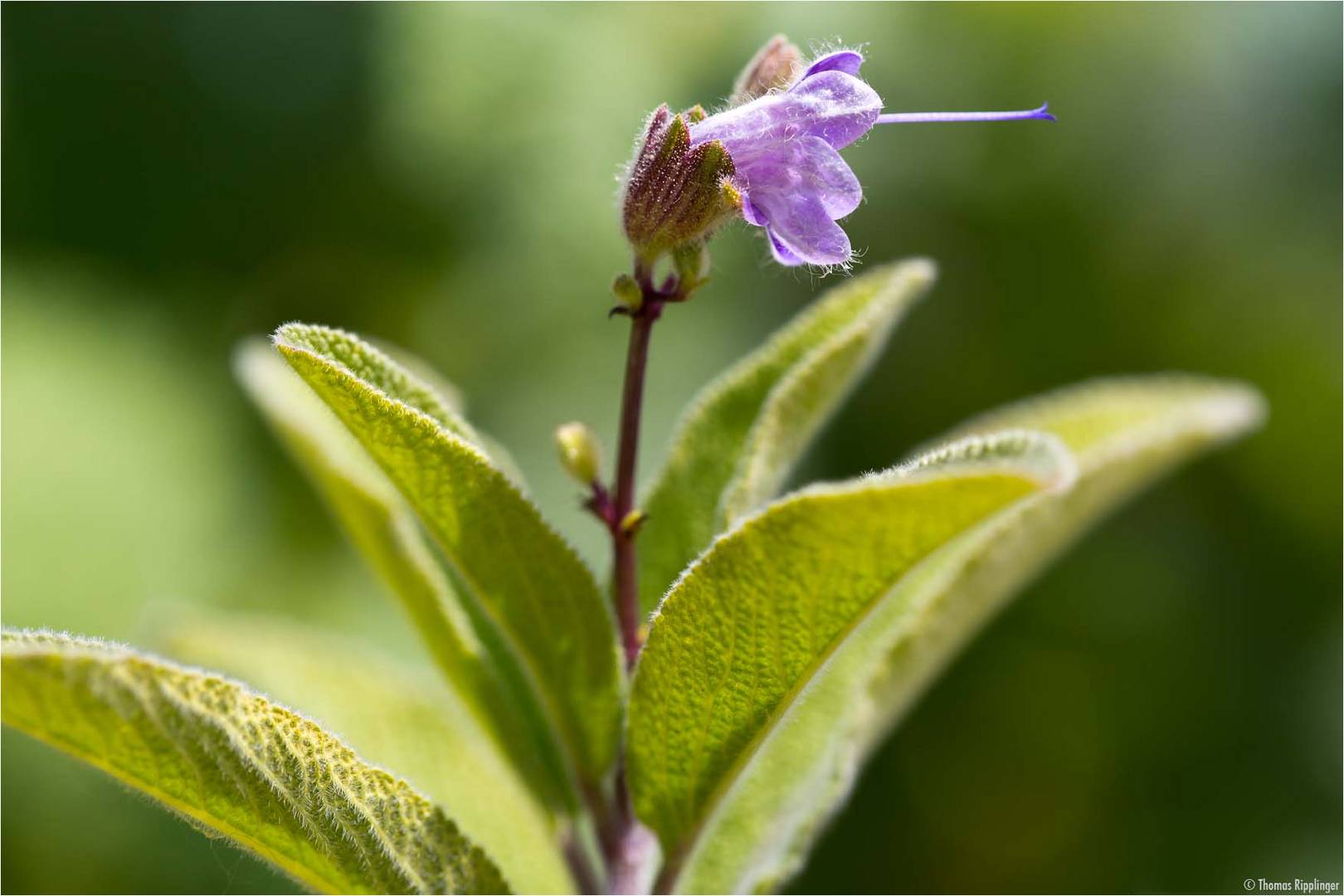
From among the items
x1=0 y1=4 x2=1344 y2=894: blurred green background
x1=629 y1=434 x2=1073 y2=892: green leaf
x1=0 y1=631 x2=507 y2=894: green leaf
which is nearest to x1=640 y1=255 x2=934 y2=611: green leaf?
x1=629 y1=434 x2=1073 y2=892: green leaf

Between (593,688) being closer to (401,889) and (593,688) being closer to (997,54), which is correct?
(401,889)

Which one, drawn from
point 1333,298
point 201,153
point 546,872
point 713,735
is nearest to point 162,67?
point 201,153

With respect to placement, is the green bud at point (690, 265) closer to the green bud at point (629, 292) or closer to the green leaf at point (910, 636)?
the green bud at point (629, 292)

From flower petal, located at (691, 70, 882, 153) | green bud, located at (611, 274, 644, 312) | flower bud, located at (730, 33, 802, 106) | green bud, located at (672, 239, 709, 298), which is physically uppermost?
flower bud, located at (730, 33, 802, 106)

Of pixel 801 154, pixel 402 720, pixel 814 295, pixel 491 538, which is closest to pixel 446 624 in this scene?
pixel 491 538

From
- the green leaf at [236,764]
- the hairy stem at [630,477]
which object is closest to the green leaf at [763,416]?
the hairy stem at [630,477]

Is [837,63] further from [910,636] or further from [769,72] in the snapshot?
[910,636]

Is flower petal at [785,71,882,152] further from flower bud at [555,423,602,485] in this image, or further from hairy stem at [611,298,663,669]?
flower bud at [555,423,602,485]

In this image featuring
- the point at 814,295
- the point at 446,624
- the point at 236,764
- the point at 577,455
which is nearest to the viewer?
the point at 236,764
